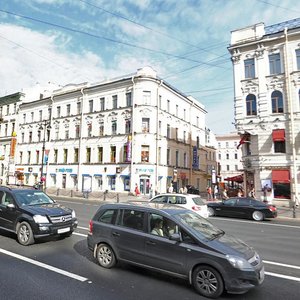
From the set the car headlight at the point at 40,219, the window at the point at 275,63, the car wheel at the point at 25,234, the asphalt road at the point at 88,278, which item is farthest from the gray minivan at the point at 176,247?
the window at the point at 275,63

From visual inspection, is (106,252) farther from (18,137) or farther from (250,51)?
(18,137)

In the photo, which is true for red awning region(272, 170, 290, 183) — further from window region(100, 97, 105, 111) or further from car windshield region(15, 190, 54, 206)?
window region(100, 97, 105, 111)

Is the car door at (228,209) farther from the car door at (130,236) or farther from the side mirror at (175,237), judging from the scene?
the side mirror at (175,237)

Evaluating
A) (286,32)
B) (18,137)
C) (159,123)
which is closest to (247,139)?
(286,32)

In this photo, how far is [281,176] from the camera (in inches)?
960

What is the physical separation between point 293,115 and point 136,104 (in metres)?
17.9

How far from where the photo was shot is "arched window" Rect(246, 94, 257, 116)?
2642 cm

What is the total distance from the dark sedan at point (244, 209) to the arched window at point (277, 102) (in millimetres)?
11670

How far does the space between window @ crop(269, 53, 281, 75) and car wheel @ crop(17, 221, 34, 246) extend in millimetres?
24788

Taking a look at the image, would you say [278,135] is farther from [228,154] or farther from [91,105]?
[228,154]

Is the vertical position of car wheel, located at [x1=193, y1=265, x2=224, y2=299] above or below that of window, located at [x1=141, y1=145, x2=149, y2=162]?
below

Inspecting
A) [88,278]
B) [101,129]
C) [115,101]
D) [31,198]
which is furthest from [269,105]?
[88,278]

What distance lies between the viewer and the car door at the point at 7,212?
8992mm

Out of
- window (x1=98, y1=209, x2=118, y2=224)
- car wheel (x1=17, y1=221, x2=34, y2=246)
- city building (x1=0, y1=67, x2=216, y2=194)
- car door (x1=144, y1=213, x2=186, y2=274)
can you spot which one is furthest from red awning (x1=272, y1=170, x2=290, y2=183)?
car wheel (x1=17, y1=221, x2=34, y2=246)
